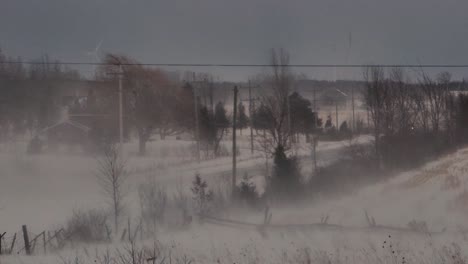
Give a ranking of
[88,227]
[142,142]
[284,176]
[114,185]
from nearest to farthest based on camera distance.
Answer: [88,227] → [114,185] → [284,176] → [142,142]

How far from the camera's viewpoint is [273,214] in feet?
91.1

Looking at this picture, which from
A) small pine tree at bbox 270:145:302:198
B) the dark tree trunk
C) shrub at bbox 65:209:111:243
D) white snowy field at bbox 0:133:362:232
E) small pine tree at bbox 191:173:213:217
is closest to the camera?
shrub at bbox 65:209:111:243

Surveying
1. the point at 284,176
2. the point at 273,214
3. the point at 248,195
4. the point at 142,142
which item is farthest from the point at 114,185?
the point at 142,142

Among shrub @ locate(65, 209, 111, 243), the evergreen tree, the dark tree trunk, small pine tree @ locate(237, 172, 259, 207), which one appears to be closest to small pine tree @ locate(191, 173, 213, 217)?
small pine tree @ locate(237, 172, 259, 207)

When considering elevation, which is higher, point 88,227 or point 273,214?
point 88,227

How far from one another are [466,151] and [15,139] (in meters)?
45.5

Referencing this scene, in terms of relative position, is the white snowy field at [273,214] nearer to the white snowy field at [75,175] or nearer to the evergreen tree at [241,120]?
the white snowy field at [75,175]

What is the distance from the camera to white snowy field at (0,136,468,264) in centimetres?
1339

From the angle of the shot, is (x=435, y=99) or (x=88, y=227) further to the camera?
(x=435, y=99)

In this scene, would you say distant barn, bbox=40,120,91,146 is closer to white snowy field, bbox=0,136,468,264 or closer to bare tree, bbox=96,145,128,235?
white snowy field, bbox=0,136,468,264

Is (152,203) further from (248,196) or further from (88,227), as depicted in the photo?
(248,196)

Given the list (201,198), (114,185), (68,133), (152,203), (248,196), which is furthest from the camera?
(68,133)

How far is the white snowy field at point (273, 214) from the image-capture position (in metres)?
13.4

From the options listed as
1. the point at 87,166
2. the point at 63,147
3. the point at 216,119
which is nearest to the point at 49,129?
the point at 63,147
